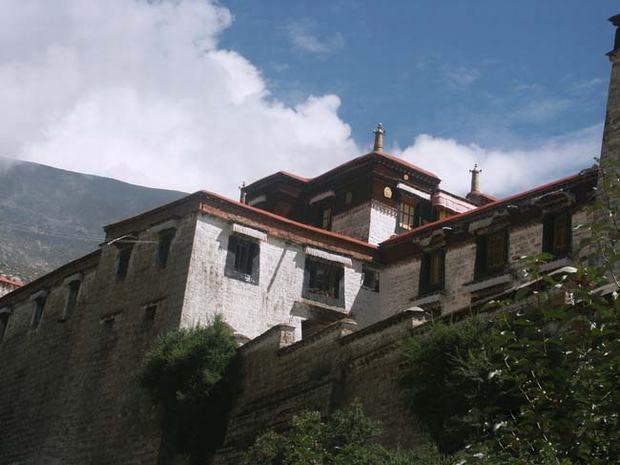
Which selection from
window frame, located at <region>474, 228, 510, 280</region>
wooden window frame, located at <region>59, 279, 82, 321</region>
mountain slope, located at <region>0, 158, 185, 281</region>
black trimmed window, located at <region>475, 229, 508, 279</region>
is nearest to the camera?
window frame, located at <region>474, 228, 510, 280</region>

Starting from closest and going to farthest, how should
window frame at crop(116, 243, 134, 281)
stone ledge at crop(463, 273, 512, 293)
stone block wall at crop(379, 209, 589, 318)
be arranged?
stone block wall at crop(379, 209, 589, 318) < stone ledge at crop(463, 273, 512, 293) < window frame at crop(116, 243, 134, 281)

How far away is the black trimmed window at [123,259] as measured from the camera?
32.7 m

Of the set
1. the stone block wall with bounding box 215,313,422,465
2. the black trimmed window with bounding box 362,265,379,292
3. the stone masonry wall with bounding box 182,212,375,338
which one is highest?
the black trimmed window with bounding box 362,265,379,292

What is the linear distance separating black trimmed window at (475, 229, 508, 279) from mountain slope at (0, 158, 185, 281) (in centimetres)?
6031

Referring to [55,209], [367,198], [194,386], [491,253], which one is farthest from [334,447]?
[55,209]

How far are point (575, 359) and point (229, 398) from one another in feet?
62.6

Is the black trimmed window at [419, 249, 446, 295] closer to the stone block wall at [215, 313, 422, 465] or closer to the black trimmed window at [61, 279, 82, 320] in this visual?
the stone block wall at [215, 313, 422, 465]

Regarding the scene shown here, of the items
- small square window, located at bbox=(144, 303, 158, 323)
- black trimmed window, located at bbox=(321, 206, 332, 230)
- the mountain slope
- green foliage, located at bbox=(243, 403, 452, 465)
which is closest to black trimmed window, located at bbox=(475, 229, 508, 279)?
black trimmed window, located at bbox=(321, 206, 332, 230)

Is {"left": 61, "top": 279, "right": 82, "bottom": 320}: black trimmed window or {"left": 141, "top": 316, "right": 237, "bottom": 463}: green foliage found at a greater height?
{"left": 61, "top": 279, "right": 82, "bottom": 320}: black trimmed window

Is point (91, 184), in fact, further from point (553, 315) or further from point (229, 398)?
point (553, 315)

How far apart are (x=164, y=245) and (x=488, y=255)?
10.4 meters

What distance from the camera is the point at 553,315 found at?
26.4 feet

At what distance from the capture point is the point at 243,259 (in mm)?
30766

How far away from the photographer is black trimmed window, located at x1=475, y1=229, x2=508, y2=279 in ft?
95.3
